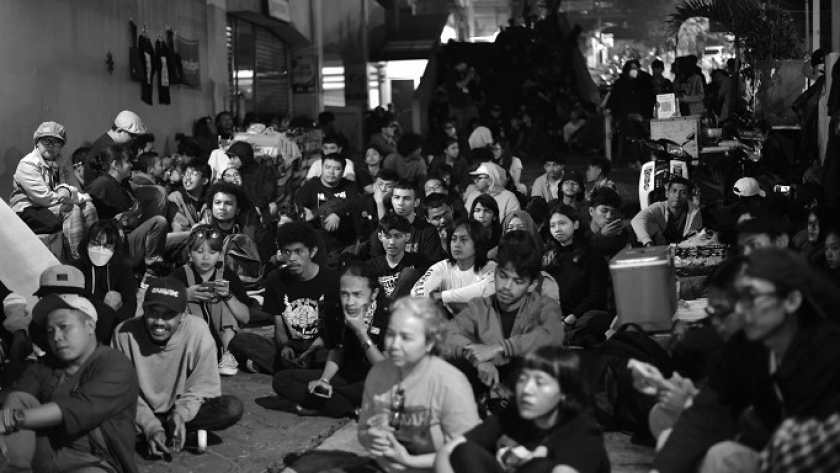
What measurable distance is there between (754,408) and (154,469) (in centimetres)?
333

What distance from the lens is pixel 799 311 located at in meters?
4.50

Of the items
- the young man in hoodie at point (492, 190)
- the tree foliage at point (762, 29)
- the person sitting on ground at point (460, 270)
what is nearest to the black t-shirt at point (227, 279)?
the person sitting on ground at point (460, 270)

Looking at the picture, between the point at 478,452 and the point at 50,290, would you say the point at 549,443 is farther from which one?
the point at 50,290

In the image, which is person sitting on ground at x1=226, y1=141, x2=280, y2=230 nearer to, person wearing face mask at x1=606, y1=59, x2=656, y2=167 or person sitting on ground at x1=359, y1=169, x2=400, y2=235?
person sitting on ground at x1=359, y1=169, x2=400, y2=235

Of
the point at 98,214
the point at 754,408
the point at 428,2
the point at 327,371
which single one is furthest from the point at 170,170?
the point at 428,2

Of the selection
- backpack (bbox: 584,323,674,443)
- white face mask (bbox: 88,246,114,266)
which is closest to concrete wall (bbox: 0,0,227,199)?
white face mask (bbox: 88,246,114,266)

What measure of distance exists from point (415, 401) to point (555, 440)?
0.77 m

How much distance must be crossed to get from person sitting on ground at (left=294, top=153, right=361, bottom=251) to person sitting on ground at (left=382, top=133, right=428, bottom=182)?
8.15 ft

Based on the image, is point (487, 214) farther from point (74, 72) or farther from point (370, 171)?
point (74, 72)

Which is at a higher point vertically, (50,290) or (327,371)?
(50,290)

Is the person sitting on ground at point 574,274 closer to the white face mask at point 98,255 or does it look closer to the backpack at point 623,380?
the backpack at point 623,380

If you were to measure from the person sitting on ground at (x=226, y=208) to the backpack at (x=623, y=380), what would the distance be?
12.8 ft

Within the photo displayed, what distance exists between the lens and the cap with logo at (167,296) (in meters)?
6.80

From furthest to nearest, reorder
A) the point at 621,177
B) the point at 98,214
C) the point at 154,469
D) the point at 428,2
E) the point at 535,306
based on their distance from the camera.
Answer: the point at 428,2
the point at 621,177
the point at 98,214
the point at 535,306
the point at 154,469
